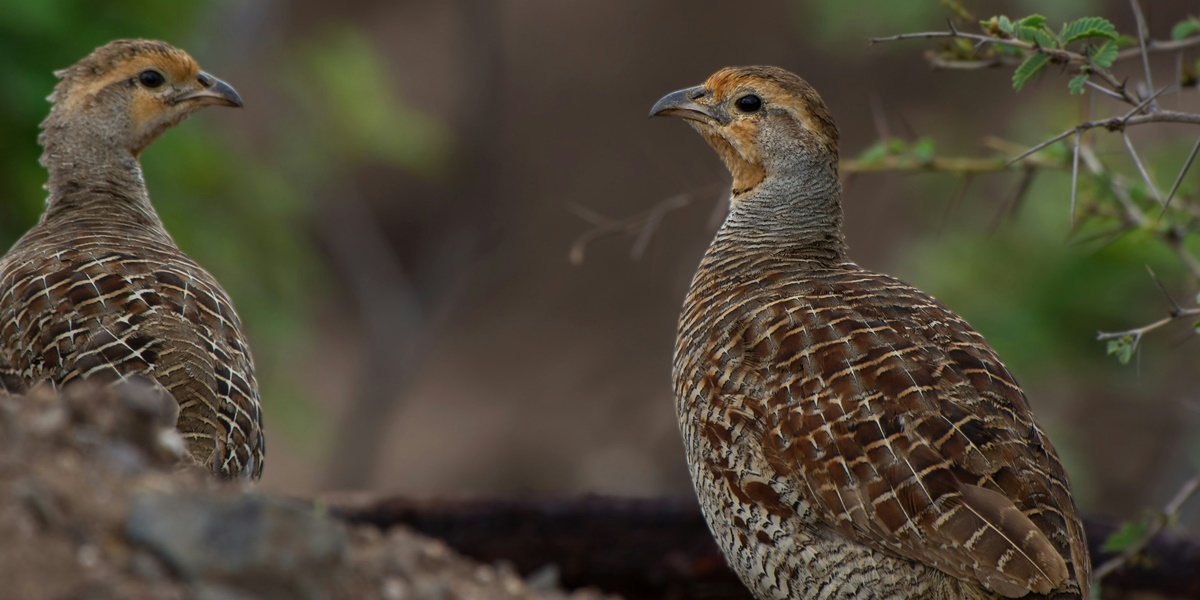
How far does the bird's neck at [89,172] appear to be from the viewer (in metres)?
5.14

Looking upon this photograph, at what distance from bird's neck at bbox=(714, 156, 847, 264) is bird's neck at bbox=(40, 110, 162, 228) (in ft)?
7.80

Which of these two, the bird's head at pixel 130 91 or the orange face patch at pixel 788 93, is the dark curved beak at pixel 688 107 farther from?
the bird's head at pixel 130 91

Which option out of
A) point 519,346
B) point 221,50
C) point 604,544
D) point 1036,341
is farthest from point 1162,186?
point 519,346

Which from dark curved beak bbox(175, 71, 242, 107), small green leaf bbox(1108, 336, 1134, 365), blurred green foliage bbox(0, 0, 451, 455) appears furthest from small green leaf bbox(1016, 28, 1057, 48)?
Result: blurred green foliage bbox(0, 0, 451, 455)

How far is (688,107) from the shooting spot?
4969 millimetres

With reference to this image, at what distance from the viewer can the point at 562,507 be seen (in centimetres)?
493

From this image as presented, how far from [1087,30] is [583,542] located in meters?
2.61

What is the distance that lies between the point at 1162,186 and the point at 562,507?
4.46m

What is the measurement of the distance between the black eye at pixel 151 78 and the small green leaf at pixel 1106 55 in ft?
11.9

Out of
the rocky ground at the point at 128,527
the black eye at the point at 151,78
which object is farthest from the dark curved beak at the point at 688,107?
the rocky ground at the point at 128,527

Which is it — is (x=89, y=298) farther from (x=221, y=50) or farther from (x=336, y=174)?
(x=336, y=174)

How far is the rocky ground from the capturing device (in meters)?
2.10

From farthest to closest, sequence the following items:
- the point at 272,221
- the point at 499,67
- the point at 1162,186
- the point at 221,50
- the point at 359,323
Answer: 1. the point at 359,323
2. the point at 499,67
3. the point at 221,50
4. the point at 272,221
5. the point at 1162,186

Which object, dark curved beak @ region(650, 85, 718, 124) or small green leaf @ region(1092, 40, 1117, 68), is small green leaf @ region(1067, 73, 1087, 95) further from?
dark curved beak @ region(650, 85, 718, 124)
